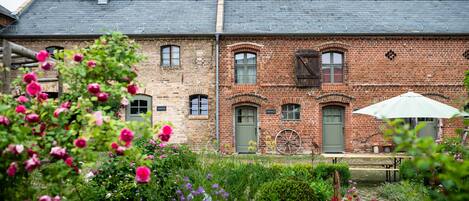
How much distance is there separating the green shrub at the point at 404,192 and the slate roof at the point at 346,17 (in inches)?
324

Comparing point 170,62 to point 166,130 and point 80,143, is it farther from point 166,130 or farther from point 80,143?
point 80,143

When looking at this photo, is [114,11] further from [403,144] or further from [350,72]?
[403,144]

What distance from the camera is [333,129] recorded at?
1559 cm

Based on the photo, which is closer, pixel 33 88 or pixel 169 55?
pixel 33 88

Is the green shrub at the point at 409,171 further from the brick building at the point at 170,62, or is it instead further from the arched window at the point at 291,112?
Result: the brick building at the point at 170,62

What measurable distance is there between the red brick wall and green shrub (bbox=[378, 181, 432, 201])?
22.4 ft

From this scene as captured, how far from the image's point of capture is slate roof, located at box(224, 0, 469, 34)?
604 inches

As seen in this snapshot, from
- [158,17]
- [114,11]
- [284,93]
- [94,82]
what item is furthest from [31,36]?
[94,82]

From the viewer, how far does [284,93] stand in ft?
49.8

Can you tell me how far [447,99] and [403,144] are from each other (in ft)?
48.7

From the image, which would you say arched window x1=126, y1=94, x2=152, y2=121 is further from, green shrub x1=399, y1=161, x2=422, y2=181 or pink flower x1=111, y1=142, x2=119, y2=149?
pink flower x1=111, y1=142, x2=119, y2=149

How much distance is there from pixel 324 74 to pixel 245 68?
303 centimetres

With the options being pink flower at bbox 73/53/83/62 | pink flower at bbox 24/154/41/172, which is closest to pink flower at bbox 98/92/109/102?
pink flower at bbox 73/53/83/62

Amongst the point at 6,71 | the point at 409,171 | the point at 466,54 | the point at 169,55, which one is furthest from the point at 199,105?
the point at 409,171
